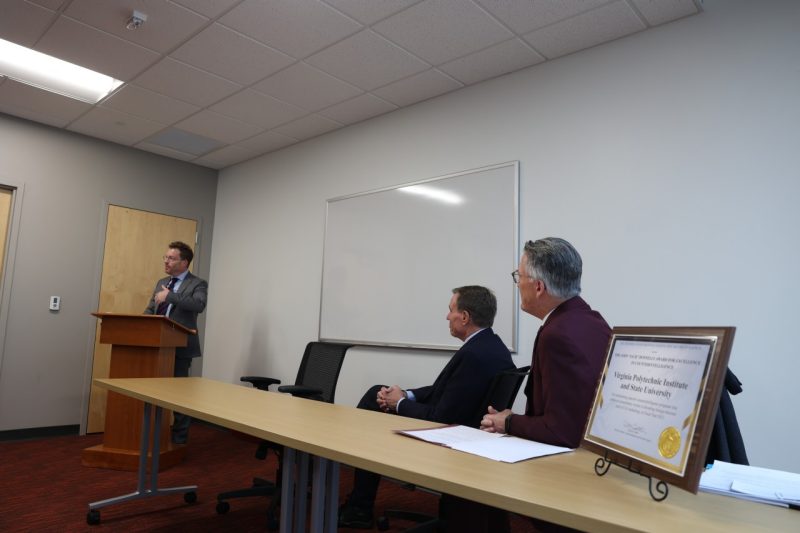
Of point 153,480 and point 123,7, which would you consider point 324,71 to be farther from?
point 153,480

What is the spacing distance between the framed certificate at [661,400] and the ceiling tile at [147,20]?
2914 mm

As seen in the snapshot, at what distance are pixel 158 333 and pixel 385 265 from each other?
1696 mm

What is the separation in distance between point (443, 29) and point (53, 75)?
9.92 ft

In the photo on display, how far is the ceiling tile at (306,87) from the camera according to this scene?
142 inches

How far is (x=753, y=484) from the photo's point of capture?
107 cm

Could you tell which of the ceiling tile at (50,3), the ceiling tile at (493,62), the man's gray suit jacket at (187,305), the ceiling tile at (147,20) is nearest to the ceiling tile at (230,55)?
the ceiling tile at (147,20)

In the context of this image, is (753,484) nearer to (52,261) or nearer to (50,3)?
(50,3)

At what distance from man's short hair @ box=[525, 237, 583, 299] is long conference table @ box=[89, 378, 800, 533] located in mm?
532

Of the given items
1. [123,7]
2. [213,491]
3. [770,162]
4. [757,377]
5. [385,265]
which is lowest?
[213,491]

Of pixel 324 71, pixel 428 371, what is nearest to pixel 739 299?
pixel 428 371

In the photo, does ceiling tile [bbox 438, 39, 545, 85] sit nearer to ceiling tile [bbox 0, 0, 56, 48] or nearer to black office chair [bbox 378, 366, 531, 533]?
black office chair [bbox 378, 366, 531, 533]

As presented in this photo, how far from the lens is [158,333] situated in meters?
3.69

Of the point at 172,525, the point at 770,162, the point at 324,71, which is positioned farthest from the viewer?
the point at 324,71

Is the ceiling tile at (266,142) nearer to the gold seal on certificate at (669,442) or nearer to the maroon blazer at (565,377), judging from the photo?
the maroon blazer at (565,377)
